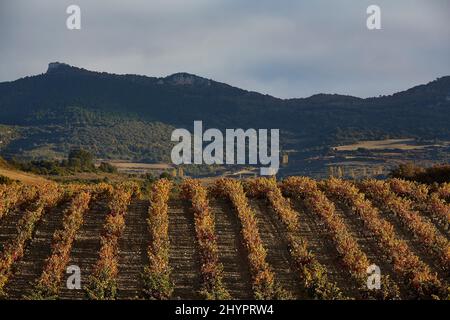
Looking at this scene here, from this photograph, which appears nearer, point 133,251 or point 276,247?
point 133,251

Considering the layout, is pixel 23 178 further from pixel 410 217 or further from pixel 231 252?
pixel 410 217

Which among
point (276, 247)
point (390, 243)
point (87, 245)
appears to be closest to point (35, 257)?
point (87, 245)

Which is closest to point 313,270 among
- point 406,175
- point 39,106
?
point 406,175

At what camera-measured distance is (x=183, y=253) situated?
1599 centimetres

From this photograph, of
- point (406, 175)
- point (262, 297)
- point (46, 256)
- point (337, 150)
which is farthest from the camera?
point (337, 150)

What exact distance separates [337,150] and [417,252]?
76241mm

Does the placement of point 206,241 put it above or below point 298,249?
above

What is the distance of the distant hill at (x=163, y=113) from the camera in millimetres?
109812

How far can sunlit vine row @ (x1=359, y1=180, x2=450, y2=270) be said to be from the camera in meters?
15.9

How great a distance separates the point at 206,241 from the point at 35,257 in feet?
13.4

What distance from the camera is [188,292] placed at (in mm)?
13969

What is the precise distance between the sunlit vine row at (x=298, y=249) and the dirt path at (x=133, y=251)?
11.5 ft

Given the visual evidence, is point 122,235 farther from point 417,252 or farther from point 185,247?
point 417,252
